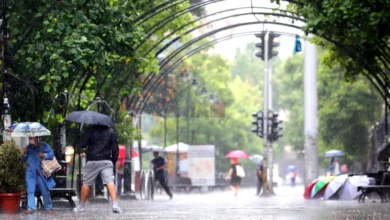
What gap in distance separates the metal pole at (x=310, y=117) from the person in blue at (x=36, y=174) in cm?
2217

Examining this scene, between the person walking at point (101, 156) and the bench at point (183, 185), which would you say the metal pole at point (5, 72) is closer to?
the person walking at point (101, 156)

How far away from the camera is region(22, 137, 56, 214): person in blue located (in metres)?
23.3

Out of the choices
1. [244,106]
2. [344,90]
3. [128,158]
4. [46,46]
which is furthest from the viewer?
[244,106]

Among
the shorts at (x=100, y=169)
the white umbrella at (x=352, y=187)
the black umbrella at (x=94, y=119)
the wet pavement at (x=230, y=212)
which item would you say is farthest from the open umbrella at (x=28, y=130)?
the white umbrella at (x=352, y=187)

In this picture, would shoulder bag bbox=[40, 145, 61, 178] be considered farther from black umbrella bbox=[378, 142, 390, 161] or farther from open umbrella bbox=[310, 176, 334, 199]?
open umbrella bbox=[310, 176, 334, 199]

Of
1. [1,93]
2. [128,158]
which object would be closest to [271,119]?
[128,158]

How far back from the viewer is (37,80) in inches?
1024

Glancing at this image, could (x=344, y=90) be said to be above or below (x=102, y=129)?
above

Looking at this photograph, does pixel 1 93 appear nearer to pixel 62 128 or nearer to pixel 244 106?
pixel 62 128

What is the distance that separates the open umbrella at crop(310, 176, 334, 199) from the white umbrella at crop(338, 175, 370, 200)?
1.42m

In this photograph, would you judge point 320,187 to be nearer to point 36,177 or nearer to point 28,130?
point 36,177

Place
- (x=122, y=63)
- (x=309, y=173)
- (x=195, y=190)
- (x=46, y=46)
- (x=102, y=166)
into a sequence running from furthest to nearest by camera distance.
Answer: (x=195, y=190) → (x=309, y=173) → (x=122, y=63) → (x=46, y=46) → (x=102, y=166)

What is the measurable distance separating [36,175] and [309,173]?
75.7ft

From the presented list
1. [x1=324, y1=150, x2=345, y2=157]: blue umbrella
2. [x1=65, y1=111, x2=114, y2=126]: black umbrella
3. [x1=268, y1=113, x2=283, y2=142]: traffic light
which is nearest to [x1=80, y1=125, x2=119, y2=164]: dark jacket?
[x1=65, y1=111, x2=114, y2=126]: black umbrella
